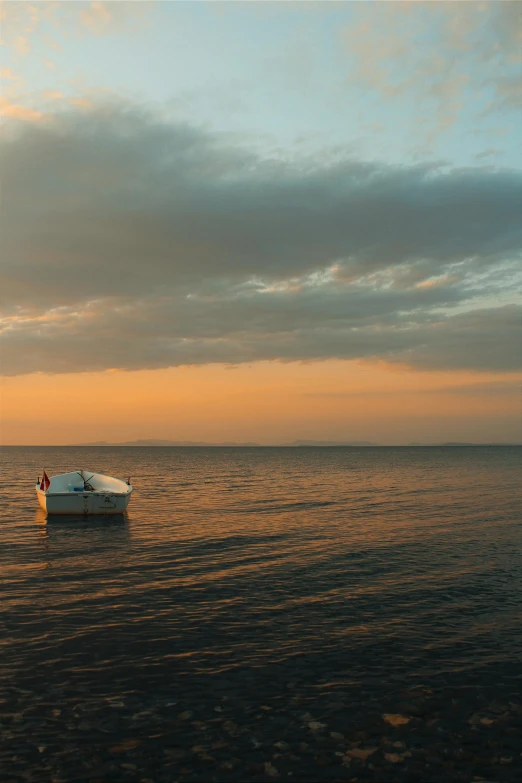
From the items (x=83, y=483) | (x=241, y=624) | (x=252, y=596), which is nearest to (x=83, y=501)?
(x=83, y=483)

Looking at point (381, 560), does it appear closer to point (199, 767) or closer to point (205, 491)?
point (199, 767)

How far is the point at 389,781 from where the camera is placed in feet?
31.4

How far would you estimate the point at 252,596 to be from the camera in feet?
67.6

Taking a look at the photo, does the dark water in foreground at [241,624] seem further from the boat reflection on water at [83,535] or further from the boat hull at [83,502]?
the boat hull at [83,502]

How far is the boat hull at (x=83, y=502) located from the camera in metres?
41.5

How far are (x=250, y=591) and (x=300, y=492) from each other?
46.1 metres

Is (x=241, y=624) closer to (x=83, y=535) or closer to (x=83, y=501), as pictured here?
(x=83, y=535)

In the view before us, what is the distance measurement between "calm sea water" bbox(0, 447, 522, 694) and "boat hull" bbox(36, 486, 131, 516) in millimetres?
865

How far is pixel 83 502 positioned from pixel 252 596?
83.0ft

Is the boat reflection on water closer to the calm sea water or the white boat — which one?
the calm sea water

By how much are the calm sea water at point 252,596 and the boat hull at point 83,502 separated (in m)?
0.87

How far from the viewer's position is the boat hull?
41469 mm

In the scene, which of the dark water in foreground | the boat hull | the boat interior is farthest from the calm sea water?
the boat interior

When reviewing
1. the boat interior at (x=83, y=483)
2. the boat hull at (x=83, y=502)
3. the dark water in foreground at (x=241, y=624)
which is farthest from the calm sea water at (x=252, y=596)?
the boat interior at (x=83, y=483)
